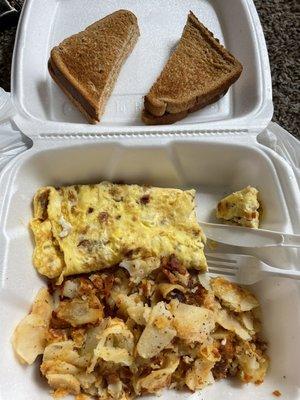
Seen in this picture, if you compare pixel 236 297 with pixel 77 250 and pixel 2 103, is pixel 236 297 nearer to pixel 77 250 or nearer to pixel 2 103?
pixel 77 250

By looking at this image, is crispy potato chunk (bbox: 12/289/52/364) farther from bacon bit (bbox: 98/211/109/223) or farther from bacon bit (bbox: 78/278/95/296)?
bacon bit (bbox: 98/211/109/223)

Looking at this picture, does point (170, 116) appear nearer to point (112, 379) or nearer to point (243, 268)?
point (243, 268)

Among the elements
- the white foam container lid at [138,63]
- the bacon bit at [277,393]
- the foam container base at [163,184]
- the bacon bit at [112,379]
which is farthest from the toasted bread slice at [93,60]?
the bacon bit at [277,393]

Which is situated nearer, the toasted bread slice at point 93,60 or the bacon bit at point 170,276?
the bacon bit at point 170,276

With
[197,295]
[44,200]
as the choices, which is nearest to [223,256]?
[197,295]

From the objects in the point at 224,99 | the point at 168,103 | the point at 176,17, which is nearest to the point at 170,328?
the point at 168,103

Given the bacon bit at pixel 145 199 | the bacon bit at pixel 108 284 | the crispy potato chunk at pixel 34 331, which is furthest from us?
the bacon bit at pixel 145 199

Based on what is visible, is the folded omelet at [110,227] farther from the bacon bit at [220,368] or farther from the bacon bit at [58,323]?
the bacon bit at [220,368]

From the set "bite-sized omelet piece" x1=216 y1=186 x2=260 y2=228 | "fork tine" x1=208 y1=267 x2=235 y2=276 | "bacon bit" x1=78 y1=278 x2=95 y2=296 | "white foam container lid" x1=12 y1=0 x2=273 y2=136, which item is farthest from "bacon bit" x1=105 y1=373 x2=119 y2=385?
"white foam container lid" x1=12 y1=0 x2=273 y2=136
